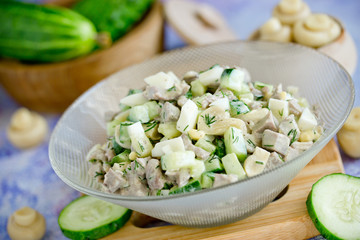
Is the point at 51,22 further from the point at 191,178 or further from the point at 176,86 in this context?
the point at 191,178

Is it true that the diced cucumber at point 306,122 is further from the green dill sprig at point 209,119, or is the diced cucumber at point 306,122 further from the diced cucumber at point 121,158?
the diced cucumber at point 121,158

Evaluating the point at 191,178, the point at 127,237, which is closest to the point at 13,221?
the point at 127,237

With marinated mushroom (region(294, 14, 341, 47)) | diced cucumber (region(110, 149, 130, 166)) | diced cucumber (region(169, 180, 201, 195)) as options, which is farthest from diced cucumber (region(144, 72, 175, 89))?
marinated mushroom (region(294, 14, 341, 47))

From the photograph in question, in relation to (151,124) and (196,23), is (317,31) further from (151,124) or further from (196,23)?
(151,124)

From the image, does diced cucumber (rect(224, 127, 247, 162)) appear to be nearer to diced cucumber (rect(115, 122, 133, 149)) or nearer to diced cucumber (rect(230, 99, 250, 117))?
diced cucumber (rect(230, 99, 250, 117))

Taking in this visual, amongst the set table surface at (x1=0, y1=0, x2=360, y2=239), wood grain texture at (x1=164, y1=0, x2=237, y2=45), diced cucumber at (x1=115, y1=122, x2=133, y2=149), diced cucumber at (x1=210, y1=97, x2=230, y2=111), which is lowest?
table surface at (x1=0, y1=0, x2=360, y2=239)

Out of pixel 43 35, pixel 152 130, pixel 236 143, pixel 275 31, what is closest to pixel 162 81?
pixel 152 130
